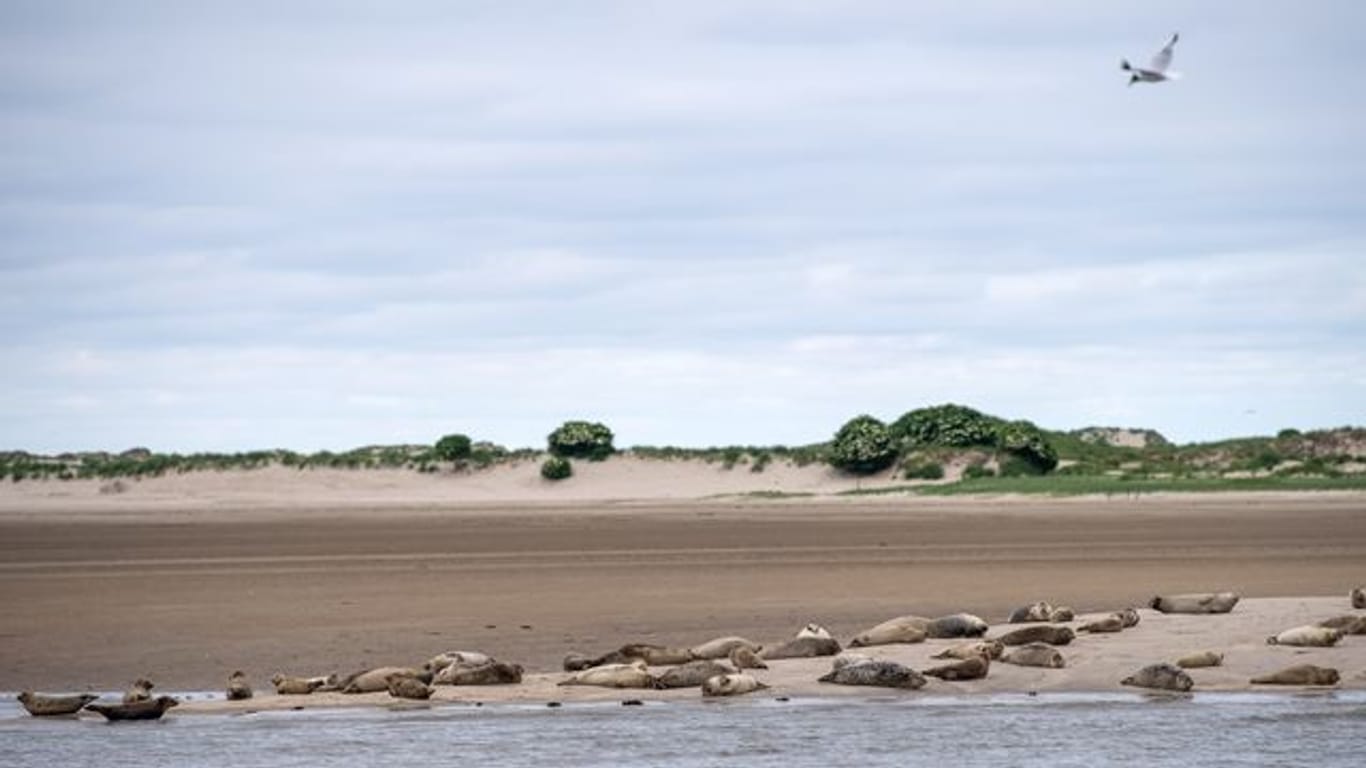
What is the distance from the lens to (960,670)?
1811cm

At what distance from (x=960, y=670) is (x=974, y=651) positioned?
1.87 feet

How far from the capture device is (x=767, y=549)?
36.5 m

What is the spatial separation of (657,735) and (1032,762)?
2.77 meters

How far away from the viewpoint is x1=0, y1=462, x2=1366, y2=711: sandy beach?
781 inches

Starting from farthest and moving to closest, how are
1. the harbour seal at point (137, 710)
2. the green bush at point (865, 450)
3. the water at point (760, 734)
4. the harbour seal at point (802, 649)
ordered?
1. the green bush at point (865, 450)
2. the harbour seal at point (802, 649)
3. the harbour seal at point (137, 710)
4. the water at point (760, 734)

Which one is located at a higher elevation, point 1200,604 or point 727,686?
point 1200,604

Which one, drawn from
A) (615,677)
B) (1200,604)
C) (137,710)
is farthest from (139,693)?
(1200,604)

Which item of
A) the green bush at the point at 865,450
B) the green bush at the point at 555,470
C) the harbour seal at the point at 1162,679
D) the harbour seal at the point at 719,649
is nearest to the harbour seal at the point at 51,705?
the harbour seal at the point at 719,649

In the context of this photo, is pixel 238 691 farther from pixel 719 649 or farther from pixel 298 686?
pixel 719 649

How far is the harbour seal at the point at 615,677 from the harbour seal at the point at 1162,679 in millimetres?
3976

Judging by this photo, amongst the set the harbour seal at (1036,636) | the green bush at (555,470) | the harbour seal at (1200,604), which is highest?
the green bush at (555,470)

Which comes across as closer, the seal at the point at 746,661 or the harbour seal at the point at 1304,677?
the harbour seal at the point at 1304,677

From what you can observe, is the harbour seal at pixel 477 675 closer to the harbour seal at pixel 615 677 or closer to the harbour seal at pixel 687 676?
the harbour seal at pixel 615 677

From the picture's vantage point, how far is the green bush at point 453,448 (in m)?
80.4
